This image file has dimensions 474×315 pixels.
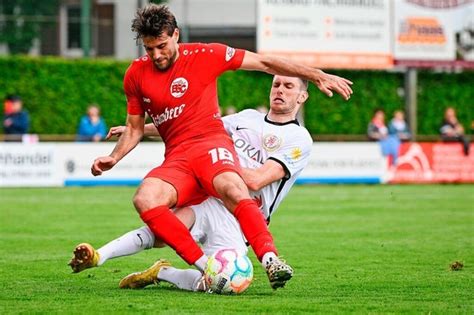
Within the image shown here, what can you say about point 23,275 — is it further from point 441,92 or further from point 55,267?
point 441,92

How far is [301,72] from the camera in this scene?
29.8 feet

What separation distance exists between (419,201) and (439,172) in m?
7.69

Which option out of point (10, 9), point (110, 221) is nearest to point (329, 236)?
point (110, 221)

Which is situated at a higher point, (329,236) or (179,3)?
(179,3)

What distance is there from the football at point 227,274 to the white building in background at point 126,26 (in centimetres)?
2387

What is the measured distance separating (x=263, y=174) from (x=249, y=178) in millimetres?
131

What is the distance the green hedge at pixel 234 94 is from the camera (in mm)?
30938

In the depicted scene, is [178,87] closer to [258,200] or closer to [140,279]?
[258,200]

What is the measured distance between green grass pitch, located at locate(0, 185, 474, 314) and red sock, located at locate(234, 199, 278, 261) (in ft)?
1.36

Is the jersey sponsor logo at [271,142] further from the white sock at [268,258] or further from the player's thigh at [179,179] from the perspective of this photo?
the white sock at [268,258]

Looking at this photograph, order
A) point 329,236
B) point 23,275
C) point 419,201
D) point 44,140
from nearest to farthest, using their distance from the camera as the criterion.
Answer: point 23,275
point 329,236
point 419,201
point 44,140

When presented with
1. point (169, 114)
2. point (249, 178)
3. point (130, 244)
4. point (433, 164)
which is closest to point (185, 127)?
point (169, 114)

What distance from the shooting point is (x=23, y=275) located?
33.7 feet

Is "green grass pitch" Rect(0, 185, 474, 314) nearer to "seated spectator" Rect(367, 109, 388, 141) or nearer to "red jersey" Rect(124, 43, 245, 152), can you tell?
"red jersey" Rect(124, 43, 245, 152)
